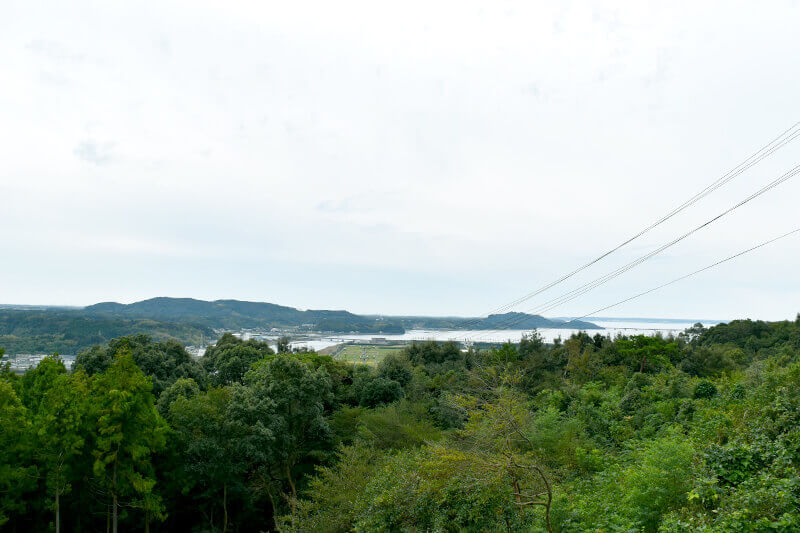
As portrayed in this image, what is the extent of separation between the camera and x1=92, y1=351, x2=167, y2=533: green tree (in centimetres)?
1490

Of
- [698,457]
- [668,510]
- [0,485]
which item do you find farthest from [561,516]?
[0,485]

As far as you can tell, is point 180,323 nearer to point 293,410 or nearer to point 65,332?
point 65,332

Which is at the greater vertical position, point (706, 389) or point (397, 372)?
point (706, 389)

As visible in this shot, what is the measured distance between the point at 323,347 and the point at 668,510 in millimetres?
70045

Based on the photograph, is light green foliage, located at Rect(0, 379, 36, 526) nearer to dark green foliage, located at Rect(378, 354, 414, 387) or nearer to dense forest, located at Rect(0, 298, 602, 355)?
dark green foliage, located at Rect(378, 354, 414, 387)

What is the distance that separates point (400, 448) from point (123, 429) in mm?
10732

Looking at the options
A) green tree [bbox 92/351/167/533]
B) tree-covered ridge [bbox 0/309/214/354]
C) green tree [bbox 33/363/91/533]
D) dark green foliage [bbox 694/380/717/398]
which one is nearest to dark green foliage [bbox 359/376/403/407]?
green tree [bbox 92/351/167/533]

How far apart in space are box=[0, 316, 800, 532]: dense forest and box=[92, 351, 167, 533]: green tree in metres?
0.06

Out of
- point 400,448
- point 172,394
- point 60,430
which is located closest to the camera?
point 60,430

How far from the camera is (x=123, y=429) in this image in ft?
50.5

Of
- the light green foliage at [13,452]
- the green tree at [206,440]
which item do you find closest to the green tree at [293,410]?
the green tree at [206,440]

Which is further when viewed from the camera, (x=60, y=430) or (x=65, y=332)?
(x=65, y=332)

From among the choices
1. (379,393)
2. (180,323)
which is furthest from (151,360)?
(180,323)

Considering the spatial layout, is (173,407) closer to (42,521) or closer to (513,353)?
(42,521)
